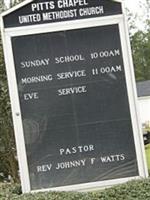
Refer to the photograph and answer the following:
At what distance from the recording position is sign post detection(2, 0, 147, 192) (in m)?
7.46

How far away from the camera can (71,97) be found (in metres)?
7.50

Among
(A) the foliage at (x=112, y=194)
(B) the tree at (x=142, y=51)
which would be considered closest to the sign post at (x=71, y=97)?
(A) the foliage at (x=112, y=194)

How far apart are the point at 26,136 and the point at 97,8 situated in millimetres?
2049

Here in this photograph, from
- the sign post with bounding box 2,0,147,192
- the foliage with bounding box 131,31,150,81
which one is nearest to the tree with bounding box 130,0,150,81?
the foliage with bounding box 131,31,150,81

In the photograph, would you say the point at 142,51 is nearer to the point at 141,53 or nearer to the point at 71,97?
the point at 141,53

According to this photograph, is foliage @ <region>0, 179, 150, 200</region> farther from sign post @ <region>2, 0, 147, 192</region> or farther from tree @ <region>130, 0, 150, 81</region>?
tree @ <region>130, 0, 150, 81</region>

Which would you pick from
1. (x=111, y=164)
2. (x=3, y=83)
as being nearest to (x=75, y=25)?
(x=111, y=164)

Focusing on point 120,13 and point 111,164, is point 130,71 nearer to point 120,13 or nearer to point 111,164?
point 120,13

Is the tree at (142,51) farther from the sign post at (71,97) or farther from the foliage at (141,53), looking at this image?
the sign post at (71,97)

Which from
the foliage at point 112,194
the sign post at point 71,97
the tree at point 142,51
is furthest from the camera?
the tree at point 142,51

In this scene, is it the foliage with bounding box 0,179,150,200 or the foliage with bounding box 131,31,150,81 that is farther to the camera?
the foliage with bounding box 131,31,150,81

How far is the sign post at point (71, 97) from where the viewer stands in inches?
294

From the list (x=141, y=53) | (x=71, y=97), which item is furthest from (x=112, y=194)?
(x=141, y=53)

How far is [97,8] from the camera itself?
303 inches
